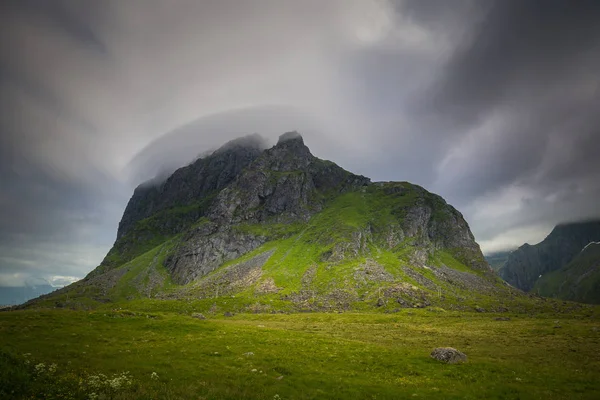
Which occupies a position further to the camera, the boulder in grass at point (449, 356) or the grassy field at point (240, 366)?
the boulder in grass at point (449, 356)

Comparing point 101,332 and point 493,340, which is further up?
point 101,332

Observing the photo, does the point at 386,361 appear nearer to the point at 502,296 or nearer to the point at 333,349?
the point at 333,349

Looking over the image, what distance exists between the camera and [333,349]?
42.6m

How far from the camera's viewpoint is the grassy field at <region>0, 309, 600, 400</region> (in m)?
21.2

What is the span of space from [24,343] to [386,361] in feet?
138

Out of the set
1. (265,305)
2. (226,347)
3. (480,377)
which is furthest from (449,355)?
(265,305)

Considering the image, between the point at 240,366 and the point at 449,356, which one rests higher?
the point at 240,366

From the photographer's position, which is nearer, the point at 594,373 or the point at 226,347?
the point at 594,373

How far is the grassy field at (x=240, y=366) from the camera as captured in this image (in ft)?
69.5

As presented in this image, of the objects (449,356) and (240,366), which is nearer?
(240,366)

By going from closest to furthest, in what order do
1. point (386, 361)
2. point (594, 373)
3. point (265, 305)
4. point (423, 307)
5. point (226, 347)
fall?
point (594, 373) < point (386, 361) < point (226, 347) < point (423, 307) < point (265, 305)

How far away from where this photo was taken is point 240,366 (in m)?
31.0

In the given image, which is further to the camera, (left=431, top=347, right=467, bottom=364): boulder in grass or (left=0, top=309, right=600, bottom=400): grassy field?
(left=431, top=347, right=467, bottom=364): boulder in grass

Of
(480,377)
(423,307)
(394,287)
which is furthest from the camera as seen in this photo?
(394,287)
